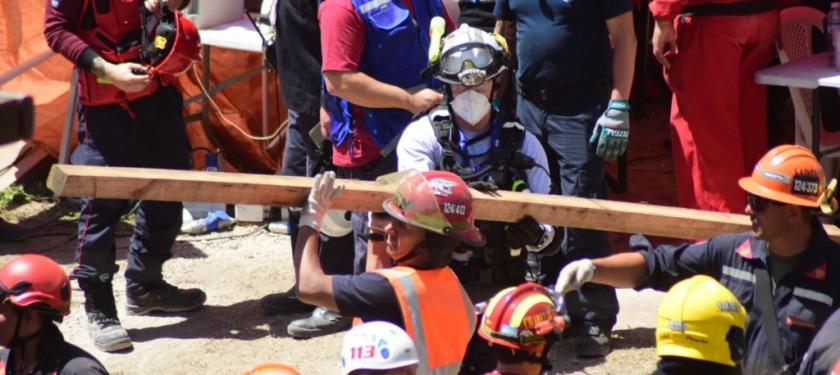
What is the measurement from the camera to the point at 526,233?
207 inches

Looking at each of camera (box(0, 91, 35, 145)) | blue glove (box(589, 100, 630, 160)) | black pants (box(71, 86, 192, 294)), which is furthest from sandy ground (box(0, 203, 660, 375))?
camera (box(0, 91, 35, 145))

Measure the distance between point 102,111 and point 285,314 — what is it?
1.47m

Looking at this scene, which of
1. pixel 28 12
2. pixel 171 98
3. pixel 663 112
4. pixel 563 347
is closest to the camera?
pixel 563 347

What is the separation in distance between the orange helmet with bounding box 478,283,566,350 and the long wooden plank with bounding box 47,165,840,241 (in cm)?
102

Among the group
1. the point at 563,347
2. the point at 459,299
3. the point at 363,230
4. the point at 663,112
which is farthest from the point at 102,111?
the point at 663,112

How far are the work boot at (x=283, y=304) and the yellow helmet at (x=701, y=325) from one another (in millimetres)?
3825

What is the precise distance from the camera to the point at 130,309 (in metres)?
7.51

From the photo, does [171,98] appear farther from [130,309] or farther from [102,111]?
[130,309]

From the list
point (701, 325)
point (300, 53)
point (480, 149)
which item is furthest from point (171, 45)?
point (701, 325)

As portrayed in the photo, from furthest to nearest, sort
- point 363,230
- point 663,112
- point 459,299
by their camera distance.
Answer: point 663,112 < point 363,230 < point 459,299

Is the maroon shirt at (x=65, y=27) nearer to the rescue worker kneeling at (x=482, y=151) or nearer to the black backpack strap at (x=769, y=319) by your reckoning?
the rescue worker kneeling at (x=482, y=151)

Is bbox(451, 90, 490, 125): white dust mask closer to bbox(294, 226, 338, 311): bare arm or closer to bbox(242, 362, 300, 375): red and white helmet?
bbox(294, 226, 338, 311): bare arm

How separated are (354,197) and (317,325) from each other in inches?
89.1

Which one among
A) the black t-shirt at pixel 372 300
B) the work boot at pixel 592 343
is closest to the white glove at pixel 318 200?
the black t-shirt at pixel 372 300
